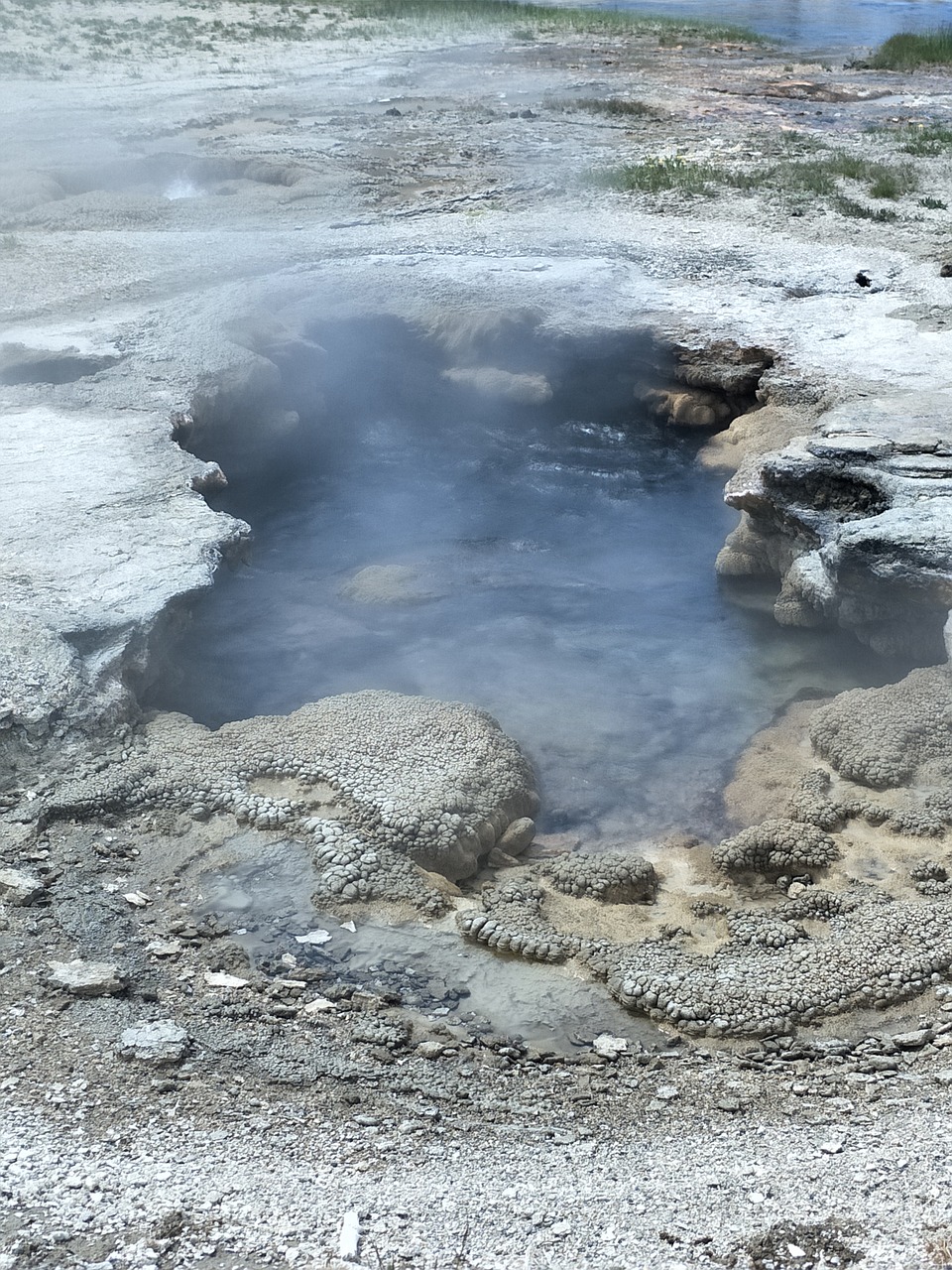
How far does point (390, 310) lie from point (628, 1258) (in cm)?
679

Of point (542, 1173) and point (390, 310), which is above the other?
point (390, 310)

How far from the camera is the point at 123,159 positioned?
12523mm

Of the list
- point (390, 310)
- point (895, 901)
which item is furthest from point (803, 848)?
point (390, 310)

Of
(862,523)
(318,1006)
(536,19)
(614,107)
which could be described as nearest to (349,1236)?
(318,1006)

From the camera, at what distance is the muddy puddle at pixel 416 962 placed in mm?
3387

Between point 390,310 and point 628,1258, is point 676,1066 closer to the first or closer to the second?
point 628,1258

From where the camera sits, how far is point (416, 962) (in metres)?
3.58

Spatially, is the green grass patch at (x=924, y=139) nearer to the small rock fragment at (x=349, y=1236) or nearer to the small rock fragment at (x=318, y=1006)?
the small rock fragment at (x=318, y=1006)

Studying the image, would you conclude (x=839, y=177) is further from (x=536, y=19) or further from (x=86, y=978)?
(x=536, y=19)

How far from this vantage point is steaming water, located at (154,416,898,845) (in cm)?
514

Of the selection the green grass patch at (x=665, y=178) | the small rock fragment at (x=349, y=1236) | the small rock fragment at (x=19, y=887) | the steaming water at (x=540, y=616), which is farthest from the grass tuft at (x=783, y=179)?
the small rock fragment at (x=349, y=1236)

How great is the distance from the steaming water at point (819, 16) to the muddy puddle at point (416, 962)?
85.6ft

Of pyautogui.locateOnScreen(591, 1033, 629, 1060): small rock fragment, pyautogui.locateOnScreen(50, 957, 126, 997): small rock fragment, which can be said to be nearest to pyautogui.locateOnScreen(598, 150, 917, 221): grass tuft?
pyautogui.locateOnScreen(591, 1033, 629, 1060): small rock fragment

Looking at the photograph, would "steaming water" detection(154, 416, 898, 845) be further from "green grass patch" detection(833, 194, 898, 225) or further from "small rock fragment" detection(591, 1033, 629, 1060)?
"green grass patch" detection(833, 194, 898, 225)
